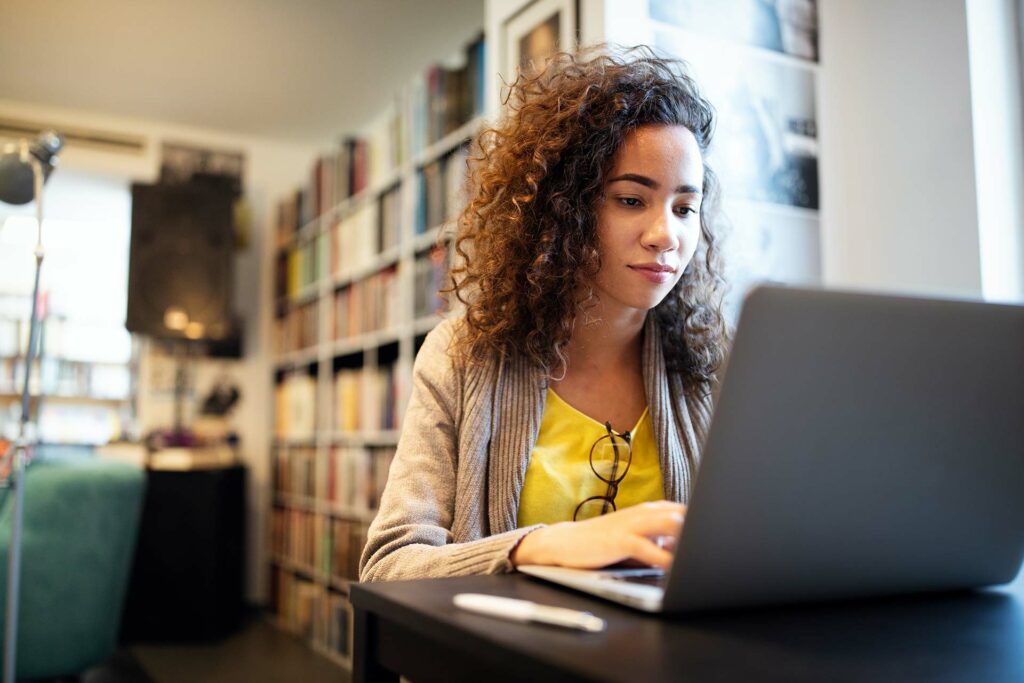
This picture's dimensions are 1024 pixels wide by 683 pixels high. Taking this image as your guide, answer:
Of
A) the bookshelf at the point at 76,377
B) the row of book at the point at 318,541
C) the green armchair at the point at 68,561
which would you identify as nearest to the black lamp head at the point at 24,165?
the green armchair at the point at 68,561

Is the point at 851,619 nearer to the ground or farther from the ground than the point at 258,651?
farther from the ground

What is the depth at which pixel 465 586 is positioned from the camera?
70cm

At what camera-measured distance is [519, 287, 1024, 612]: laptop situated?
562 millimetres

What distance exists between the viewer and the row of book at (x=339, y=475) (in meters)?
3.16

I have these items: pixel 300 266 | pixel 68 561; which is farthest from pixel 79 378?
pixel 68 561

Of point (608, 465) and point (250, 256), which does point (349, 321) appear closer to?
point (250, 256)

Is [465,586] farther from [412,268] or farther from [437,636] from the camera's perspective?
[412,268]

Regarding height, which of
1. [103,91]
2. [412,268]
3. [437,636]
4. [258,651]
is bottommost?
[258,651]

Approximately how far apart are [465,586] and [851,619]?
0.29m

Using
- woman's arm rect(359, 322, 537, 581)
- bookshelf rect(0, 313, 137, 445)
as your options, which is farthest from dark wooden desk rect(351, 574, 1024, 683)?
bookshelf rect(0, 313, 137, 445)

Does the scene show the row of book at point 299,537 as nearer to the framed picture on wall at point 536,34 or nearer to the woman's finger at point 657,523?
the framed picture on wall at point 536,34

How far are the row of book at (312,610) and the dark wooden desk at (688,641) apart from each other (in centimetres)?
264

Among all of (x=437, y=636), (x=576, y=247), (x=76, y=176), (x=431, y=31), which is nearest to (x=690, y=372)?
(x=576, y=247)

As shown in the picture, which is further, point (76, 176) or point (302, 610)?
point (76, 176)
